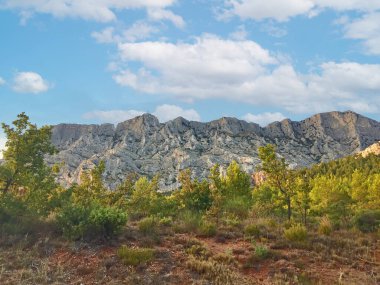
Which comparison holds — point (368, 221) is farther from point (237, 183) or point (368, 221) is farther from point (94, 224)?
point (237, 183)

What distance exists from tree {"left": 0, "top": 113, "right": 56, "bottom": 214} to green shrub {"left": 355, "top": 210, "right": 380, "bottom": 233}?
1545 cm

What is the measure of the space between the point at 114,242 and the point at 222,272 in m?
4.49

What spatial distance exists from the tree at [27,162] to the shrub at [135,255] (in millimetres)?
6475

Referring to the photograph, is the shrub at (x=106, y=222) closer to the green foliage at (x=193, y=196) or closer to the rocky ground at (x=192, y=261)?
the rocky ground at (x=192, y=261)

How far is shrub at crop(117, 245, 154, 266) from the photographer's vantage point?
12.3 metres

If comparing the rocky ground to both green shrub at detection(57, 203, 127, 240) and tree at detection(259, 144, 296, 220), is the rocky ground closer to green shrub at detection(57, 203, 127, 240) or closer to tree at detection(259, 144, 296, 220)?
green shrub at detection(57, 203, 127, 240)

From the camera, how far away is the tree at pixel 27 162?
17.4 m

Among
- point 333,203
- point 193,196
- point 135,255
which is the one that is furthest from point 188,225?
point 333,203

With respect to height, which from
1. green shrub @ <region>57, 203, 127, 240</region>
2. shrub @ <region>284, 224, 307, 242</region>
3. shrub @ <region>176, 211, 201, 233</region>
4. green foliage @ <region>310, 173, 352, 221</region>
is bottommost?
green foliage @ <region>310, 173, 352, 221</region>

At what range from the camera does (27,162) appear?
1778 cm

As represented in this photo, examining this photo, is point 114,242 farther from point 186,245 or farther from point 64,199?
point 64,199

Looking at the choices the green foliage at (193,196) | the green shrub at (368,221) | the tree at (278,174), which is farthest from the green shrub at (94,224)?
the green shrub at (368,221)

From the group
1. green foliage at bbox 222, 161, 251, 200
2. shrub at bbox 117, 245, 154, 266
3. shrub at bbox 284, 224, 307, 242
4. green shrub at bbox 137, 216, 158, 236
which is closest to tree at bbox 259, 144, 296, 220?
shrub at bbox 284, 224, 307, 242

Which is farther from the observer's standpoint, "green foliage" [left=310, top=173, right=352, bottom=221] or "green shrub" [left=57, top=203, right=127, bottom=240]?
"green foliage" [left=310, top=173, right=352, bottom=221]
